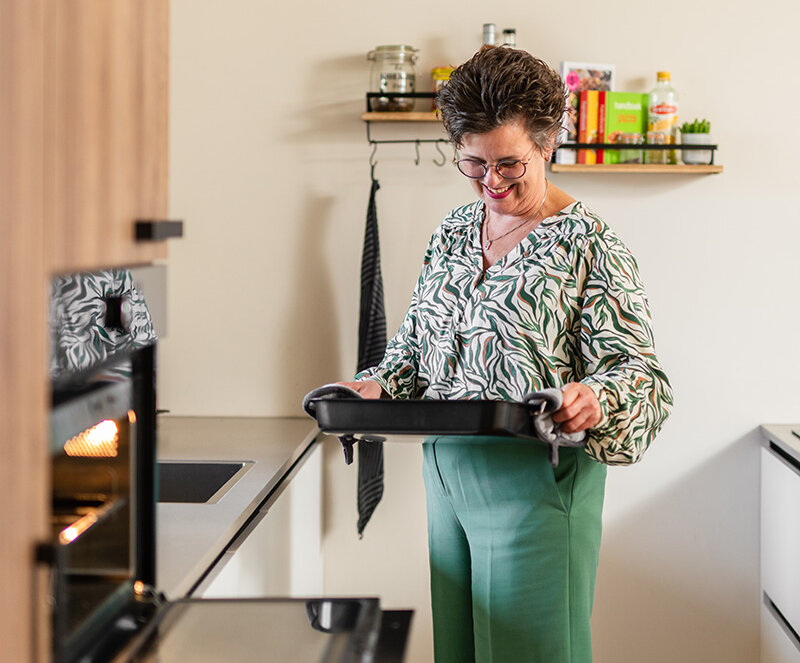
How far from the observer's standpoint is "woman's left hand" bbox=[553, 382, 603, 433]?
1.28 meters

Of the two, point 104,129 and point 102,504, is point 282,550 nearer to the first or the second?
point 102,504

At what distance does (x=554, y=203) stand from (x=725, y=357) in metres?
1.07

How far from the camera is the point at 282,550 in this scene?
1878mm

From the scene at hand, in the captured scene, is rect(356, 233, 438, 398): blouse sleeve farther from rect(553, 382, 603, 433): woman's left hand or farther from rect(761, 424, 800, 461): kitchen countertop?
rect(761, 424, 800, 461): kitchen countertop

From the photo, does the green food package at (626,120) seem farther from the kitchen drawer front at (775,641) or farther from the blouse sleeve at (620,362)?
the kitchen drawer front at (775,641)

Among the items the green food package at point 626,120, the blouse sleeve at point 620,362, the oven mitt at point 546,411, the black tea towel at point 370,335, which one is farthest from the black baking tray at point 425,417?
the green food package at point 626,120

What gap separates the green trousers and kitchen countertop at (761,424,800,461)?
0.85m

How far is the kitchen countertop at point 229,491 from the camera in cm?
131

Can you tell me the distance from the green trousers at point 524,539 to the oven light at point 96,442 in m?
0.54

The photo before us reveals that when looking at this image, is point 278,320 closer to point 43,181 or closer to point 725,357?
point 725,357

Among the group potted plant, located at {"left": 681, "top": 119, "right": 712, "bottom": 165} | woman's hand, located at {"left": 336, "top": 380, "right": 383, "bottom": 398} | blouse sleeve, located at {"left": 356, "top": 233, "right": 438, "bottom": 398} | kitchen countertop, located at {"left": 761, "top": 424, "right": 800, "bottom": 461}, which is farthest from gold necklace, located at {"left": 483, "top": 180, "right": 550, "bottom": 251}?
kitchen countertop, located at {"left": 761, "top": 424, "right": 800, "bottom": 461}

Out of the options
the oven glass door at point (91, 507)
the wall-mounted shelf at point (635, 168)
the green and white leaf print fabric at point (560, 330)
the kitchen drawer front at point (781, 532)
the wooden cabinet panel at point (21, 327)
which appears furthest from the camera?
the wall-mounted shelf at point (635, 168)

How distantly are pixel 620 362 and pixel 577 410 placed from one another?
5.7 inches

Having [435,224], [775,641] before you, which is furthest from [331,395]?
[775,641]
